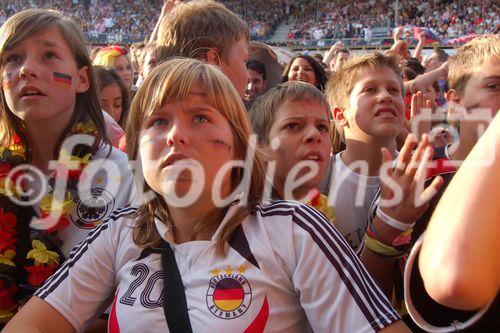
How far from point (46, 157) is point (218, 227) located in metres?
1.06

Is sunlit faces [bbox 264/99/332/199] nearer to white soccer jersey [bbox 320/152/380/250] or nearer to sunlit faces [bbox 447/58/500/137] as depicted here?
white soccer jersey [bbox 320/152/380/250]

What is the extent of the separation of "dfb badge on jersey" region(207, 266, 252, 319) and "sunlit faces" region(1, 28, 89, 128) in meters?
1.13

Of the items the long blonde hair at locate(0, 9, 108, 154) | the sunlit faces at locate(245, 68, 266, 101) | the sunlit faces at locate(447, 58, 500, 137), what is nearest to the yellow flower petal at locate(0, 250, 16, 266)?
the long blonde hair at locate(0, 9, 108, 154)

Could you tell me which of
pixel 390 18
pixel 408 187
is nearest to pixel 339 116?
pixel 408 187

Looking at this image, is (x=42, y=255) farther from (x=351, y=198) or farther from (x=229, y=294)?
(x=351, y=198)

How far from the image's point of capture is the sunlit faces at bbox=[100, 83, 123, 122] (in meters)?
3.78

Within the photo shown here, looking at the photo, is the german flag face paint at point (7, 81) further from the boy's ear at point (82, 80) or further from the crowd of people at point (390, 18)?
the crowd of people at point (390, 18)

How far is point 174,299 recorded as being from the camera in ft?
4.31

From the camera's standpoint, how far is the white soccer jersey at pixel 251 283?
1216mm

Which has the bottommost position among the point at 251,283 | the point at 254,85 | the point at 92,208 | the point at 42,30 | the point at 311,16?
the point at 311,16

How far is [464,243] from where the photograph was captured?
2.51 ft

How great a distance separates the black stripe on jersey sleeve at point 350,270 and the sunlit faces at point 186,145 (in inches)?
10.9

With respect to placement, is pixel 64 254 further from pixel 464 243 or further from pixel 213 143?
pixel 464 243

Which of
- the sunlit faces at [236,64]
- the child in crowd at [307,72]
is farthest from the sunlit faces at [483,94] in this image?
the child in crowd at [307,72]
